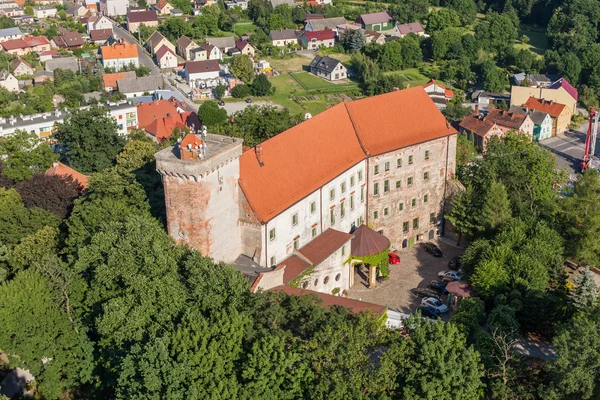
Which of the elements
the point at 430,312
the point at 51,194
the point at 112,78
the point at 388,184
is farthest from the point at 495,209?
the point at 112,78

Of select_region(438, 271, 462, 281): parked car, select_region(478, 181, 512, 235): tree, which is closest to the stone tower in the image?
select_region(438, 271, 462, 281): parked car

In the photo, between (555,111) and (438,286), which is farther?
(555,111)

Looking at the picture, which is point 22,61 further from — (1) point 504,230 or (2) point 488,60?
(1) point 504,230

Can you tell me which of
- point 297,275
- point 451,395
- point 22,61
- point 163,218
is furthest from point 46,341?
point 22,61

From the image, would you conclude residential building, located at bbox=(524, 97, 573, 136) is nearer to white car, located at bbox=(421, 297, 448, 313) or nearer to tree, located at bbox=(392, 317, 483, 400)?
white car, located at bbox=(421, 297, 448, 313)

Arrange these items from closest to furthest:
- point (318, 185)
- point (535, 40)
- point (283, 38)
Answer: point (318, 185)
point (283, 38)
point (535, 40)

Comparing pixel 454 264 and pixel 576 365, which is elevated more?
pixel 576 365

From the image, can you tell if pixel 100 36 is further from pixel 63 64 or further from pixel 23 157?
pixel 23 157

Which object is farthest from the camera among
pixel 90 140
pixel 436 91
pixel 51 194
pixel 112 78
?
pixel 112 78

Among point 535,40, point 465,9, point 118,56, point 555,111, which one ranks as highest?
point 465,9
